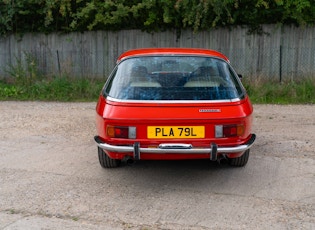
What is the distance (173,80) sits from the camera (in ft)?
17.0

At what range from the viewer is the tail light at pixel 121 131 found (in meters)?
4.52

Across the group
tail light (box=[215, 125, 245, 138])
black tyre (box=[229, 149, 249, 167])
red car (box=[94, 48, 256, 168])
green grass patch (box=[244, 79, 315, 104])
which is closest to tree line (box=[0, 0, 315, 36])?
green grass patch (box=[244, 79, 315, 104])

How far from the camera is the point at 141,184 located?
5.07m

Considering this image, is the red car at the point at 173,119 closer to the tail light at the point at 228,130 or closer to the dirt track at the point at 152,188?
the tail light at the point at 228,130

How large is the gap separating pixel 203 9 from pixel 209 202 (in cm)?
870

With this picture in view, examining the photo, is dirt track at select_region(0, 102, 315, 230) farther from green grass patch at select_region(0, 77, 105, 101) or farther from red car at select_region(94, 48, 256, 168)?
green grass patch at select_region(0, 77, 105, 101)

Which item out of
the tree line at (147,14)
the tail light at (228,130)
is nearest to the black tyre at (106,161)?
the tail light at (228,130)

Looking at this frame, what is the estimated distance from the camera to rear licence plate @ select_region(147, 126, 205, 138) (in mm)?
4508

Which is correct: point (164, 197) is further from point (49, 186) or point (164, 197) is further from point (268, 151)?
point (268, 151)

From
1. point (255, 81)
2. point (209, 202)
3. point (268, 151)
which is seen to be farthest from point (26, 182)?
point (255, 81)

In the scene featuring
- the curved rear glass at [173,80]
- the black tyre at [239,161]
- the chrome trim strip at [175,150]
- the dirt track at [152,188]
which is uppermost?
the curved rear glass at [173,80]

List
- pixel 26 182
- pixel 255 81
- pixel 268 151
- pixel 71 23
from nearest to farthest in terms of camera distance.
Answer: pixel 26 182 → pixel 268 151 → pixel 255 81 → pixel 71 23

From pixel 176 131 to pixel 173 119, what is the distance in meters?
0.14

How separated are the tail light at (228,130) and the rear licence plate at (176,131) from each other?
0.16 metres
